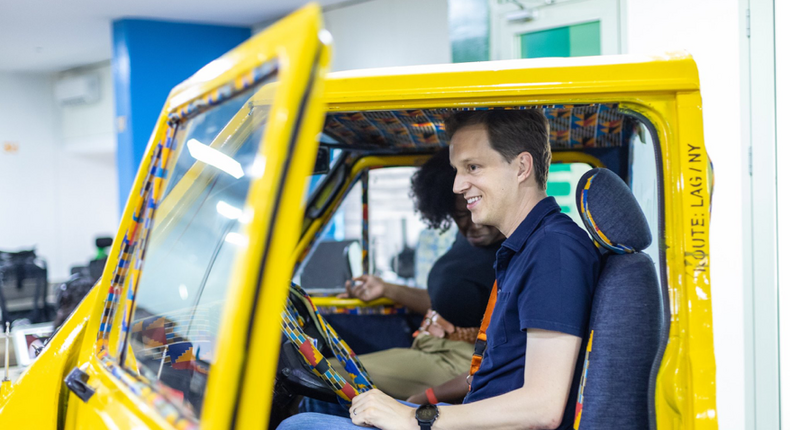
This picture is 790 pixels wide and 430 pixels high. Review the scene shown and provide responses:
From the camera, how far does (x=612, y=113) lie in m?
1.92

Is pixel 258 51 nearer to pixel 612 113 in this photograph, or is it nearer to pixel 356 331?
pixel 612 113

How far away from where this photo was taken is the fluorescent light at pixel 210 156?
116cm

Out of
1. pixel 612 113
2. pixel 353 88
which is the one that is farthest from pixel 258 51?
pixel 612 113

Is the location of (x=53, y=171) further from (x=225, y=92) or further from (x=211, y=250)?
(x=225, y=92)

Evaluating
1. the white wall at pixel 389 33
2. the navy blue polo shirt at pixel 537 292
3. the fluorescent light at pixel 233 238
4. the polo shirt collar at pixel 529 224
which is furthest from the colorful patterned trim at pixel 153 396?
the white wall at pixel 389 33

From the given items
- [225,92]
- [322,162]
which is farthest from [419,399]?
[225,92]

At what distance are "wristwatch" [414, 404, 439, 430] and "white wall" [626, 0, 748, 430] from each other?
246 cm

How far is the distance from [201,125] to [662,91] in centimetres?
94

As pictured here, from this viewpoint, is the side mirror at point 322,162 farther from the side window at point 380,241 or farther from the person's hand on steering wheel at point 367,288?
the person's hand on steering wheel at point 367,288

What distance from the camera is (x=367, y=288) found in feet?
9.27

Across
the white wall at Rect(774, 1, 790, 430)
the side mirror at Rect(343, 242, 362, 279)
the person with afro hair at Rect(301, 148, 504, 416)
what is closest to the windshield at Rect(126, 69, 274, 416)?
the person with afro hair at Rect(301, 148, 504, 416)

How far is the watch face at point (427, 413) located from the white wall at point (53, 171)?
1108 centimetres

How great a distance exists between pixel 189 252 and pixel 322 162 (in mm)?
1640

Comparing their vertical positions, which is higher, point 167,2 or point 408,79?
point 167,2
